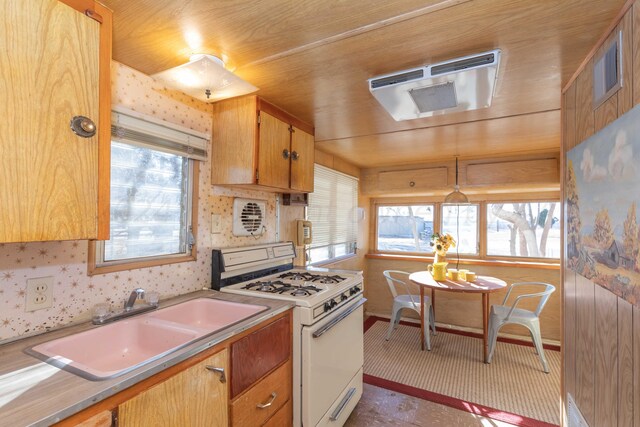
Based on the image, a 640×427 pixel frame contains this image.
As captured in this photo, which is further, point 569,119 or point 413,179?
point 413,179

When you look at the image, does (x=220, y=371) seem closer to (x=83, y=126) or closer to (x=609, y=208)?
(x=83, y=126)

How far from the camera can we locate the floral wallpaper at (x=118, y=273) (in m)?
1.14

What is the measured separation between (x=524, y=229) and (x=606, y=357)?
10.1ft

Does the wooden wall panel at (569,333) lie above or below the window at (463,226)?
below

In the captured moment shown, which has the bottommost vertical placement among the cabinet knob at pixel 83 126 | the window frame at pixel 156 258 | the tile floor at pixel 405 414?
the tile floor at pixel 405 414

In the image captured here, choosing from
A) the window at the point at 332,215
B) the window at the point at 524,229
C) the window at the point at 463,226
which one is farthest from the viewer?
the window at the point at 463,226

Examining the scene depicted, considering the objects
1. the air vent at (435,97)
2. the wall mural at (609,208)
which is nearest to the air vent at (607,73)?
the wall mural at (609,208)

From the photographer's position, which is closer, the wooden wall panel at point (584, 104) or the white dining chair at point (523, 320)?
the wooden wall panel at point (584, 104)

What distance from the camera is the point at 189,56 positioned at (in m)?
1.46

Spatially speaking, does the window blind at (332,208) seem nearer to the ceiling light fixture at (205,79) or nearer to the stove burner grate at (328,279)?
the stove burner grate at (328,279)

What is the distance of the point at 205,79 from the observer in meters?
1.45

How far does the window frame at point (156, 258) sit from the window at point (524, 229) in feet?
11.9

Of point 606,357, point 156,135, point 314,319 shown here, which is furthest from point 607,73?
point 156,135

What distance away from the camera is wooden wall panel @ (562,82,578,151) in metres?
1.50
